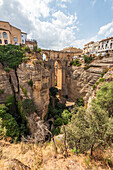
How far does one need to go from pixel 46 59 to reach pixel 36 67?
15487mm

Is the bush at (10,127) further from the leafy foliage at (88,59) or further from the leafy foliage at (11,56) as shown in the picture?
the leafy foliage at (88,59)

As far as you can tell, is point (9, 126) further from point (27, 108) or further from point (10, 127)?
point (27, 108)

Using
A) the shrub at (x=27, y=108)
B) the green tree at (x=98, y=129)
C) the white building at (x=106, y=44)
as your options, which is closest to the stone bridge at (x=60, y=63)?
the white building at (x=106, y=44)

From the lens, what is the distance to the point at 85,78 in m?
26.3

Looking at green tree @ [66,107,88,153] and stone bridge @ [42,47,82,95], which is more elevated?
stone bridge @ [42,47,82,95]

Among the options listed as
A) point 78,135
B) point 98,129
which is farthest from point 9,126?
point 98,129

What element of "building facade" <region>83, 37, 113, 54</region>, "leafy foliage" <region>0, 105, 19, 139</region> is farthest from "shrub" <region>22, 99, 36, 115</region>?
"building facade" <region>83, 37, 113, 54</region>

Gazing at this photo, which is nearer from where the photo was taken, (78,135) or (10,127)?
(78,135)

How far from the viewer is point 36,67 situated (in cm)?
1501

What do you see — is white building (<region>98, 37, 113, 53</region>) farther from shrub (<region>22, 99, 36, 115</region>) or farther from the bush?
the bush

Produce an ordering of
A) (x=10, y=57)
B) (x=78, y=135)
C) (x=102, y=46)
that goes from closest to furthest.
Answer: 1. (x=78, y=135)
2. (x=10, y=57)
3. (x=102, y=46)

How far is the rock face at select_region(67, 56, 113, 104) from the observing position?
22692 millimetres

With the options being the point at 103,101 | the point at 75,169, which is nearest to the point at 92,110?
the point at 75,169

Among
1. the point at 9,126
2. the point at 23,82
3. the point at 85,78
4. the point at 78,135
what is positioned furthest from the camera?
the point at 85,78
